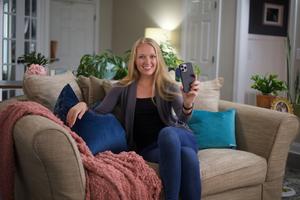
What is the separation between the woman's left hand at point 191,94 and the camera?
2404mm

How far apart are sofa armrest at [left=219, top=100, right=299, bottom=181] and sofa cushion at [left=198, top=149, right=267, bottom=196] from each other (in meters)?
0.08

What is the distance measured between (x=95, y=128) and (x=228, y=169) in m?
0.79

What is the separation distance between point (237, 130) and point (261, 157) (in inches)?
10.7

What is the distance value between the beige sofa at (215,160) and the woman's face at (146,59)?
463 mm

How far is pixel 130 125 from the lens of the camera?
8.35ft

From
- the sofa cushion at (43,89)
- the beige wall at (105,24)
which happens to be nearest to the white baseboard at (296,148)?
the sofa cushion at (43,89)

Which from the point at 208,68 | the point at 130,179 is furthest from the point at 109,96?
the point at 208,68

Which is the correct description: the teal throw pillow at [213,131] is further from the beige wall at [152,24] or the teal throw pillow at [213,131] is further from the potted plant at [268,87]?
the beige wall at [152,24]

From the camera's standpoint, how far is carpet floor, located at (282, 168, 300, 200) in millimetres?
3230

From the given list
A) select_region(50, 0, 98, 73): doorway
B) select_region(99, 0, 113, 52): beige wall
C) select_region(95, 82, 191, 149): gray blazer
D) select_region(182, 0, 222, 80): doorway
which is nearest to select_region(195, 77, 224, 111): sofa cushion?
select_region(95, 82, 191, 149): gray blazer

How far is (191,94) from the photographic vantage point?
2410mm

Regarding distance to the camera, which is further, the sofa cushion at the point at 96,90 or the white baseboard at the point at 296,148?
the white baseboard at the point at 296,148

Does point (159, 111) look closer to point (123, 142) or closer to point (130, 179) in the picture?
point (123, 142)

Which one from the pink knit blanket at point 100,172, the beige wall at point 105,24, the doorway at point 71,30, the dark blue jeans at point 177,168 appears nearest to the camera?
the pink knit blanket at point 100,172
